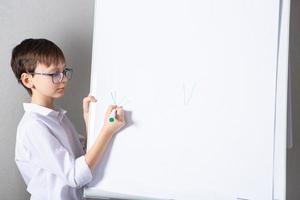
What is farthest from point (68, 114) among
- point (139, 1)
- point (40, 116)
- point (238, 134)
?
point (238, 134)

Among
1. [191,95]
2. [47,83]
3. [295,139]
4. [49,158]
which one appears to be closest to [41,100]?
[47,83]

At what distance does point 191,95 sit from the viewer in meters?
0.94

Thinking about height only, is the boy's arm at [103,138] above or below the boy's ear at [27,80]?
below

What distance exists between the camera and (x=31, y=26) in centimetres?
126

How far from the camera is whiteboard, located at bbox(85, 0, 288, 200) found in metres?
0.89

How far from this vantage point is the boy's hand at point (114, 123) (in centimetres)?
97

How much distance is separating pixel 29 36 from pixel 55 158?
49 centimetres

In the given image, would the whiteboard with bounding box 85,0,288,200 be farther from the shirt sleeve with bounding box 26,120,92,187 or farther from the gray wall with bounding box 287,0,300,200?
the gray wall with bounding box 287,0,300,200

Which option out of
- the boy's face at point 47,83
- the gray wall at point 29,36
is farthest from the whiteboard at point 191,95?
the gray wall at point 29,36

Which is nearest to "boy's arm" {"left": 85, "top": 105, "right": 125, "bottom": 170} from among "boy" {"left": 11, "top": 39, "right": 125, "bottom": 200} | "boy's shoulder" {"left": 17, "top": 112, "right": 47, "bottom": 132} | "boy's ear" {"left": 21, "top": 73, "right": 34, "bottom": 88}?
"boy" {"left": 11, "top": 39, "right": 125, "bottom": 200}

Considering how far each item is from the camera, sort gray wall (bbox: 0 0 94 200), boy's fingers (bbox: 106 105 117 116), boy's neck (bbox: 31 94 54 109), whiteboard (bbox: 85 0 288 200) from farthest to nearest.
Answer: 1. gray wall (bbox: 0 0 94 200)
2. boy's neck (bbox: 31 94 54 109)
3. boy's fingers (bbox: 106 105 117 116)
4. whiteboard (bbox: 85 0 288 200)

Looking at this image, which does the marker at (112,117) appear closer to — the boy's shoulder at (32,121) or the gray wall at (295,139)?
the boy's shoulder at (32,121)

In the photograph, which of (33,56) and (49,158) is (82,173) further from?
(33,56)

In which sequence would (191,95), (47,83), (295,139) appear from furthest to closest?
(295,139) → (47,83) → (191,95)
